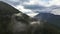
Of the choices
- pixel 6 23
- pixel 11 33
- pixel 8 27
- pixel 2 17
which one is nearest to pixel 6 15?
pixel 2 17

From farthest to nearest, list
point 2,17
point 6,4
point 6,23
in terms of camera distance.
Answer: point 6,4 < point 2,17 < point 6,23

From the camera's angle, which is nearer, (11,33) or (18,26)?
(11,33)

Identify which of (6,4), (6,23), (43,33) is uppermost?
(6,4)

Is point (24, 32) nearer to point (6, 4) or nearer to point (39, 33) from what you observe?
point (39, 33)

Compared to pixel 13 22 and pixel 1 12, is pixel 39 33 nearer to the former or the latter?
pixel 13 22

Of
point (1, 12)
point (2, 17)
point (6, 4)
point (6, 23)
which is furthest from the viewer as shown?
point (6, 4)

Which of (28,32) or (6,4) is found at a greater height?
(6,4)

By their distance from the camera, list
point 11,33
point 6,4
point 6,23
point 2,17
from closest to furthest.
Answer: point 11,33 → point 6,23 → point 2,17 → point 6,4

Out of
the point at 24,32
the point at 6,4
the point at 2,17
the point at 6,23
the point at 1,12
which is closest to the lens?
the point at 24,32

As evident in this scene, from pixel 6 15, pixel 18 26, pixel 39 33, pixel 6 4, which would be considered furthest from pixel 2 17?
pixel 6 4
